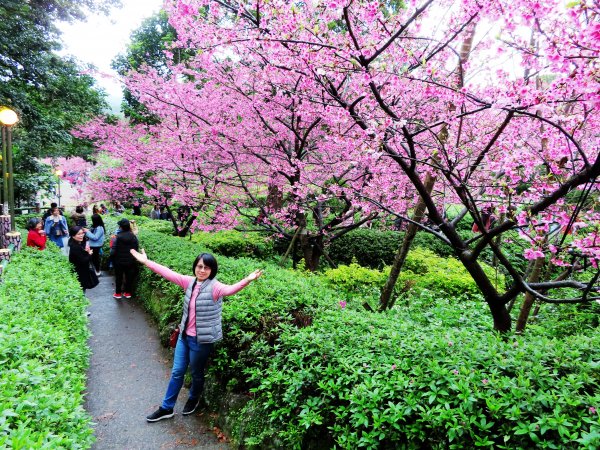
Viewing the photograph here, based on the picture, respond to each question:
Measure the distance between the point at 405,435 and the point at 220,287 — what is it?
7.25 feet

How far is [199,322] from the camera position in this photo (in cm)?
374

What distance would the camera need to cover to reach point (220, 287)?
3811 millimetres

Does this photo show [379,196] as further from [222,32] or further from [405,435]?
[405,435]

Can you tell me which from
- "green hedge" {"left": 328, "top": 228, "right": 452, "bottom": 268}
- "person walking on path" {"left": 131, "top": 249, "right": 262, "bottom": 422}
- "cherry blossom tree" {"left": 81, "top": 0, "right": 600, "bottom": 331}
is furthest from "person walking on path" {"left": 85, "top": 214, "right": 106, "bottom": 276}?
"green hedge" {"left": 328, "top": 228, "right": 452, "bottom": 268}

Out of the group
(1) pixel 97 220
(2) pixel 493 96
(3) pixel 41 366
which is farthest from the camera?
(1) pixel 97 220

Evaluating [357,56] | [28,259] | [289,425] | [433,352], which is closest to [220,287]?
[289,425]

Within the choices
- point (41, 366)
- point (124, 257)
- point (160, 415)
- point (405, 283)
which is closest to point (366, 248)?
point (405, 283)

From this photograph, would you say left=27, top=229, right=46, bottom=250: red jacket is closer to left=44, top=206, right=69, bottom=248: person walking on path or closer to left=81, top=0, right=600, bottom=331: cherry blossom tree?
left=44, top=206, right=69, bottom=248: person walking on path

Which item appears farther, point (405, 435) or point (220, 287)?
point (220, 287)

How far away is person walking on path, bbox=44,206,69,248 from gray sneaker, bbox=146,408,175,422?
24.7 ft

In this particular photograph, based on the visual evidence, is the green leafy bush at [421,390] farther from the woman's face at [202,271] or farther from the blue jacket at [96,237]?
the blue jacket at [96,237]

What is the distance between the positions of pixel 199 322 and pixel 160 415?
1.18 m

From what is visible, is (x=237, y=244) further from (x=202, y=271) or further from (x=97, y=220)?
(x=202, y=271)

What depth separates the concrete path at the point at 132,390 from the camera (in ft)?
12.1
